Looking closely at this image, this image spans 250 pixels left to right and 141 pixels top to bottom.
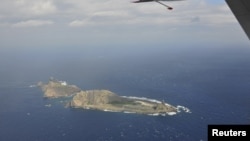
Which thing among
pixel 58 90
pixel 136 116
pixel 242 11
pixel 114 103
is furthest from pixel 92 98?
pixel 242 11

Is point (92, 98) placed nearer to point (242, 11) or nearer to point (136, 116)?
point (136, 116)

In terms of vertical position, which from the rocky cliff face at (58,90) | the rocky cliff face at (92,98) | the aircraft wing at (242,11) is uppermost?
the aircraft wing at (242,11)

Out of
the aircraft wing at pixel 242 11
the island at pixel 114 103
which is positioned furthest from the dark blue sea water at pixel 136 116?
the aircraft wing at pixel 242 11

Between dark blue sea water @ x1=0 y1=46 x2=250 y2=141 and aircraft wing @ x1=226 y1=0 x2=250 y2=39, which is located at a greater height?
aircraft wing @ x1=226 y1=0 x2=250 y2=39

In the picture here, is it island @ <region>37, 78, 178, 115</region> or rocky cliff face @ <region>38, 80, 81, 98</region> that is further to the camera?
rocky cliff face @ <region>38, 80, 81, 98</region>

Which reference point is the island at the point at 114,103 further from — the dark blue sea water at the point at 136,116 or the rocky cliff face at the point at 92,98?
the dark blue sea water at the point at 136,116

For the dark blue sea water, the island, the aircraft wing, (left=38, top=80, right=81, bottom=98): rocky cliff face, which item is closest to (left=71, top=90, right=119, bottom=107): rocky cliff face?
the island

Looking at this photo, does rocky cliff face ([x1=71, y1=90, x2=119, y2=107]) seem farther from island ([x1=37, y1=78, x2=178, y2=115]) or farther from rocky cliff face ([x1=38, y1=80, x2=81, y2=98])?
rocky cliff face ([x1=38, y1=80, x2=81, y2=98])

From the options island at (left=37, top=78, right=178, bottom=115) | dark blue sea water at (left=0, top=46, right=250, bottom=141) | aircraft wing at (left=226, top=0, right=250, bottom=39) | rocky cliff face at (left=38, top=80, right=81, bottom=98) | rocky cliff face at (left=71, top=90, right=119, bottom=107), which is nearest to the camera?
aircraft wing at (left=226, top=0, right=250, bottom=39)

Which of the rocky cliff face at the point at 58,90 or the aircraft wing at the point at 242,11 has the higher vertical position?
the aircraft wing at the point at 242,11
